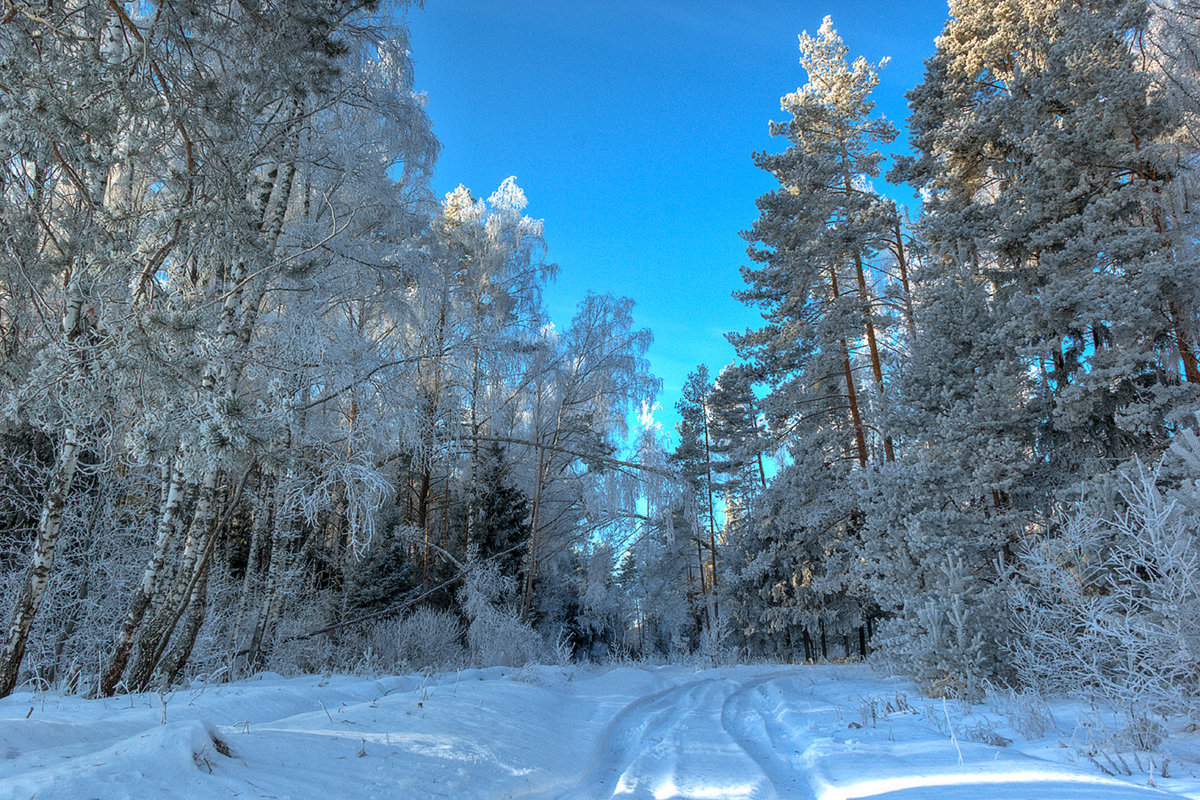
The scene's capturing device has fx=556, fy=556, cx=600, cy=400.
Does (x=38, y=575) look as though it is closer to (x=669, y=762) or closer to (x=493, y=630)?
(x=669, y=762)

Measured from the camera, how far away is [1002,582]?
675 centimetres

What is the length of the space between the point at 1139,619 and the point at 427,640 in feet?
32.4

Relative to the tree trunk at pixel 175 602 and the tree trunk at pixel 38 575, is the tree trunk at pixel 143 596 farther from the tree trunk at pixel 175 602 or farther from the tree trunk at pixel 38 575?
the tree trunk at pixel 38 575

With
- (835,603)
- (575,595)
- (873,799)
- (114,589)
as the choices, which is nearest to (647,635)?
(575,595)

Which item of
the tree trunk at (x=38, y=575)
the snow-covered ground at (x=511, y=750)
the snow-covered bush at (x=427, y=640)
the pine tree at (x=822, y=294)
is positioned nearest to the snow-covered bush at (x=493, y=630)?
the snow-covered bush at (x=427, y=640)

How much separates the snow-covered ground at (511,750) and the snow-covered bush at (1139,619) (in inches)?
22.1

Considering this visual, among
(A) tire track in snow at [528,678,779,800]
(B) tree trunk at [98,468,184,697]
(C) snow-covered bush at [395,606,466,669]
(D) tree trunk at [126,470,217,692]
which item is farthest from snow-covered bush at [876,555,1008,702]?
(B) tree trunk at [98,468,184,697]

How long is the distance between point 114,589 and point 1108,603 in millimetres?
13035

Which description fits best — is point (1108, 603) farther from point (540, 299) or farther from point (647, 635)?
point (647, 635)

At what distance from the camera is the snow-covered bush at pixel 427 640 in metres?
9.90

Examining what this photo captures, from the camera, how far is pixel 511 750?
3584mm

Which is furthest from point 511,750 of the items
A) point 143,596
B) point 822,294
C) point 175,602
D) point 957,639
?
point 822,294

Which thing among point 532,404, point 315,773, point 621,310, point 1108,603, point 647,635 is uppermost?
point 621,310

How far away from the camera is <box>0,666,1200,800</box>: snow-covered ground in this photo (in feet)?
7.55
